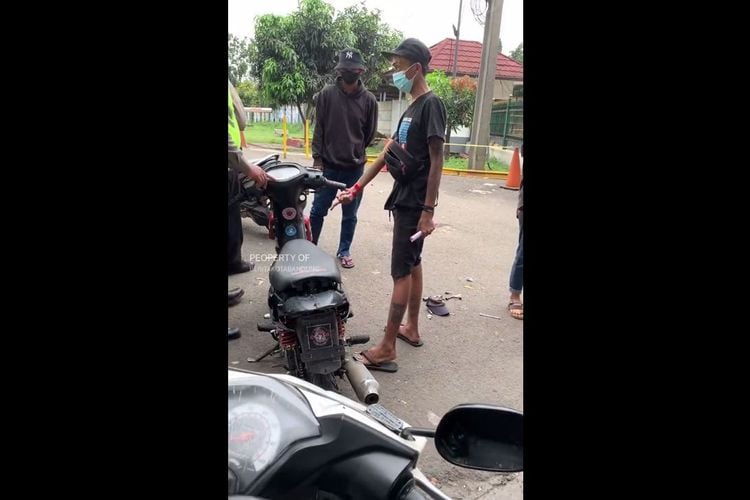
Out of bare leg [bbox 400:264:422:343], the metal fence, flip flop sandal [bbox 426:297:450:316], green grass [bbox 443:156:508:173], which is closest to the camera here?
bare leg [bbox 400:264:422:343]

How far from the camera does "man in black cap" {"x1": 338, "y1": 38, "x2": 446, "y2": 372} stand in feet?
9.75

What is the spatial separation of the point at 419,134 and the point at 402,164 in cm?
20

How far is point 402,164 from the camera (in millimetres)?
3055

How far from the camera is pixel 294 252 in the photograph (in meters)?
2.54

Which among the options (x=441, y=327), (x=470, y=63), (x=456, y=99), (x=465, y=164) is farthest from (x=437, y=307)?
(x=470, y=63)

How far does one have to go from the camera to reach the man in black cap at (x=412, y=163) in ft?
9.75

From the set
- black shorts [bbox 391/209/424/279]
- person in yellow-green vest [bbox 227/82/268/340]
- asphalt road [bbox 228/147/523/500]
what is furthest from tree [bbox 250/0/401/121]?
black shorts [bbox 391/209/424/279]

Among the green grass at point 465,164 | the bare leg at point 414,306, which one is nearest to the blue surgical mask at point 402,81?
the bare leg at point 414,306

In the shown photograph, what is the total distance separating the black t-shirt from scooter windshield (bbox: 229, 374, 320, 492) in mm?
1961

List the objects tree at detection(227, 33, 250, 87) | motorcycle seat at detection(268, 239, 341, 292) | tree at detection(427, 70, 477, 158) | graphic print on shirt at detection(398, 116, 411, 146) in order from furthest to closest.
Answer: tree at detection(427, 70, 477, 158) → graphic print on shirt at detection(398, 116, 411, 146) → motorcycle seat at detection(268, 239, 341, 292) → tree at detection(227, 33, 250, 87)

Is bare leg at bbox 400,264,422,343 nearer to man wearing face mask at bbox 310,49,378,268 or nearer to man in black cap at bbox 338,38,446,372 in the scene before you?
man in black cap at bbox 338,38,446,372

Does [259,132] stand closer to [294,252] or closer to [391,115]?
[391,115]
